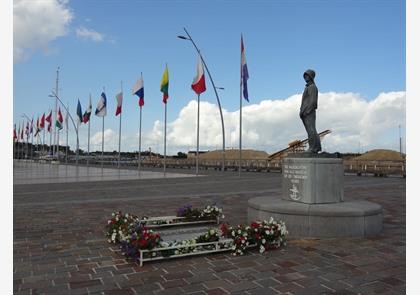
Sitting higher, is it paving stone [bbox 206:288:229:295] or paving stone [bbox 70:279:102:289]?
paving stone [bbox 206:288:229:295]

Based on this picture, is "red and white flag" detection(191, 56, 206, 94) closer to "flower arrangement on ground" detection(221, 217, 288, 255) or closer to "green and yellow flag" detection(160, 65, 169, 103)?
"green and yellow flag" detection(160, 65, 169, 103)

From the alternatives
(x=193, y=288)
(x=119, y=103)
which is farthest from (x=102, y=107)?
(x=193, y=288)

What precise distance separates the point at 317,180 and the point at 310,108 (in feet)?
6.67

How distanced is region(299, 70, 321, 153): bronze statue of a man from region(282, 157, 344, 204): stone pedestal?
0.75 m

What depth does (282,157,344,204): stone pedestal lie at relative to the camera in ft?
27.9

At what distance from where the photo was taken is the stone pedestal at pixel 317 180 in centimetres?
850

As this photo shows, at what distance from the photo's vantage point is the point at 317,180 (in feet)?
27.9

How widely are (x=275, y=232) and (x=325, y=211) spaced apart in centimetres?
163

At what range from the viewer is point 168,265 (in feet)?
19.0

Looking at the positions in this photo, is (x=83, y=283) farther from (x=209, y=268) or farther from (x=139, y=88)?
(x=139, y=88)

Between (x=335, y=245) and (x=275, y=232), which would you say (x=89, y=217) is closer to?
(x=275, y=232)

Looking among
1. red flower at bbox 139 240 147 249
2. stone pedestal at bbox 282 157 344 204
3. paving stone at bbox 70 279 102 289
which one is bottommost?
paving stone at bbox 70 279 102 289

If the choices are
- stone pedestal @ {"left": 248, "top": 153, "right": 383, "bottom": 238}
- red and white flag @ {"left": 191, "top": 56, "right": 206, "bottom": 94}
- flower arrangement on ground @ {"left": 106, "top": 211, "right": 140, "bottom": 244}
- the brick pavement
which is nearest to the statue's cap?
stone pedestal @ {"left": 248, "top": 153, "right": 383, "bottom": 238}

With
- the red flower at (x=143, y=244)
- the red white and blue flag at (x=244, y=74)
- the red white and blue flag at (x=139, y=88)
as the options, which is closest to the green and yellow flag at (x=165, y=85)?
the red white and blue flag at (x=139, y=88)
